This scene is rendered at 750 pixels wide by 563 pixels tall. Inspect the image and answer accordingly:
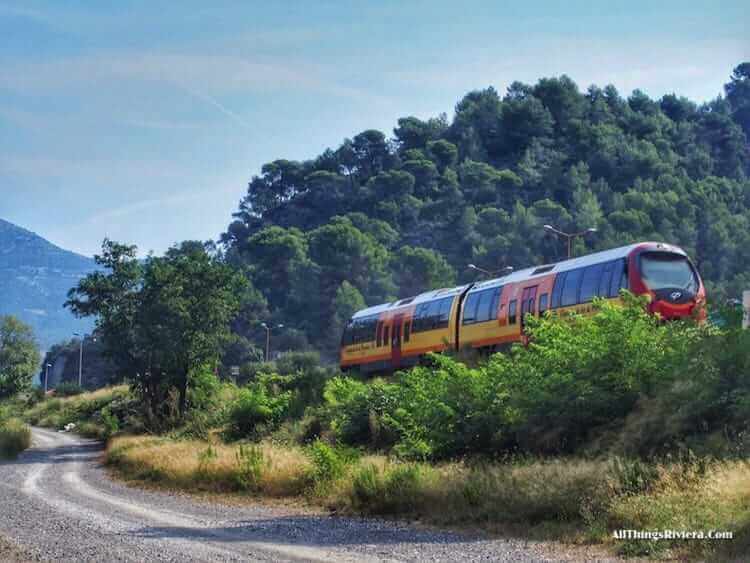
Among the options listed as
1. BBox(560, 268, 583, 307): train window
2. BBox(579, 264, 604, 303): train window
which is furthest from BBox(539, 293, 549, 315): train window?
BBox(579, 264, 604, 303): train window

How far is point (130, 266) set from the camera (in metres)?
52.3

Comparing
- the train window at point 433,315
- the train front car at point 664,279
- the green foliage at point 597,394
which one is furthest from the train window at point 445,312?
the green foliage at point 597,394

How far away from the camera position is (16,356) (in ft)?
422

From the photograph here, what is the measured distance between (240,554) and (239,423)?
1116 inches

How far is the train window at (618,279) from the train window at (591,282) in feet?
1.90

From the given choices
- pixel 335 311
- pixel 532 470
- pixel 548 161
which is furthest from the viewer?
pixel 548 161

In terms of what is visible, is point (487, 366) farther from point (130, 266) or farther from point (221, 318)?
point (130, 266)

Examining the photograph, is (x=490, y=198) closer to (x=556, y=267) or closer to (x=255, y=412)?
(x=255, y=412)

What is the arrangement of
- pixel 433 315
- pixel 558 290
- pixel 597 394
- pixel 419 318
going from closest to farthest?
pixel 597 394
pixel 558 290
pixel 433 315
pixel 419 318

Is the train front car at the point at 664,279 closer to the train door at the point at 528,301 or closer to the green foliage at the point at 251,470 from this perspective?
the train door at the point at 528,301

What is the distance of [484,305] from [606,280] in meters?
6.49

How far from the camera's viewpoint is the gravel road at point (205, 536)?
15.4 m

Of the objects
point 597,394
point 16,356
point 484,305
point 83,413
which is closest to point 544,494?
point 597,394

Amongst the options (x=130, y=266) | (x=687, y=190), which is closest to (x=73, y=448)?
(x=130, y=266)
